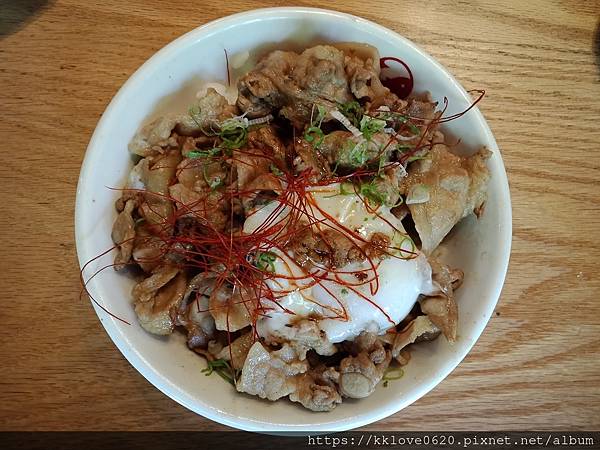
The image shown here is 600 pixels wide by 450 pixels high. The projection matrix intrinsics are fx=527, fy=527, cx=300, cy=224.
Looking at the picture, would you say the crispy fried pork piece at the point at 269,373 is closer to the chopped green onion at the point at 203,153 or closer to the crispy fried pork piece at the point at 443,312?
the crispy fried pork piece at the point at 443,312

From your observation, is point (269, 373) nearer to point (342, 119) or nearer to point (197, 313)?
point (197, 313)

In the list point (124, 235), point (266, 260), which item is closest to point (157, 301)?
point (124, 235)

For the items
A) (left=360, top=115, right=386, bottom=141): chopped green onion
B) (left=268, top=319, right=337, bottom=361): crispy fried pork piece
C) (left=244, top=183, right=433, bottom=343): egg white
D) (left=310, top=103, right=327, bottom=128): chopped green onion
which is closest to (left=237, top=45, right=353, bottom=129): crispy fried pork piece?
(left=310, top=103, right=327, bottom=128): chopped green onion

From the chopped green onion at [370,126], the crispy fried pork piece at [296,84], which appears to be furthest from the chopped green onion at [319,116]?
the chopped green onion at [370,126]

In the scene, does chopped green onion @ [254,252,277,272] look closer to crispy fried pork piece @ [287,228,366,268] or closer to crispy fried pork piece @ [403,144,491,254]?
crispy fried pork piece @ [287,228,366,268]

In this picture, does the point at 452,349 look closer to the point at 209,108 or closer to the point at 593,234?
the point at 593,234

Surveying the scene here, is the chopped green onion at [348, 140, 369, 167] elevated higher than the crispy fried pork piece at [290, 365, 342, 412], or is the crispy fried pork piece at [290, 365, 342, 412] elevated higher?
the chopped green onion at [348, 140, 369, 167]
